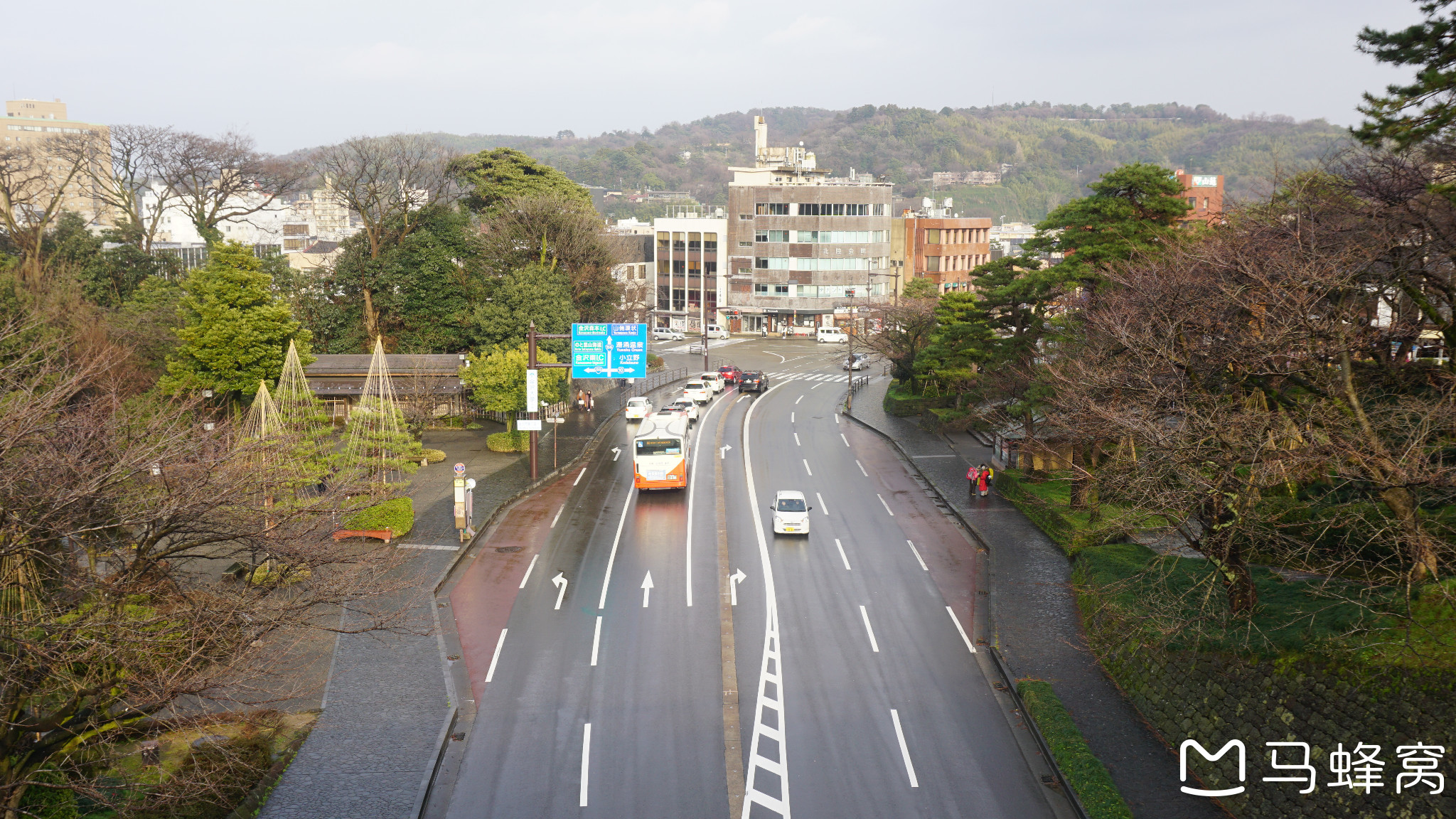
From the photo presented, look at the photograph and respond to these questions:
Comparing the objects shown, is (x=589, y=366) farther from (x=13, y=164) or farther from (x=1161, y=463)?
(x=13, y=164)

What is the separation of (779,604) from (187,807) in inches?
578

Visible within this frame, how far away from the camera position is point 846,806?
53.3 feet

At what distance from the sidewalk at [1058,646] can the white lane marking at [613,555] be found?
1047 centimetres

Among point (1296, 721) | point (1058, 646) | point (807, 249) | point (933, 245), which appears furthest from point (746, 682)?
point (933, 245)

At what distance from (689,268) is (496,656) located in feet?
301

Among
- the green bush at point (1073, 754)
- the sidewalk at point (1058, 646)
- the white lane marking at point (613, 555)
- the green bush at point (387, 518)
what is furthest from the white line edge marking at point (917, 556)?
the green bush at point (387, 518)

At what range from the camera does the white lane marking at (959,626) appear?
910 inches

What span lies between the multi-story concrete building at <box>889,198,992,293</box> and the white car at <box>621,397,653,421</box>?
5853cm

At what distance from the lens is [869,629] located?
2417cm

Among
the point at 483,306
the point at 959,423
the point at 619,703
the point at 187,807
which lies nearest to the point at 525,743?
the point at 619,703

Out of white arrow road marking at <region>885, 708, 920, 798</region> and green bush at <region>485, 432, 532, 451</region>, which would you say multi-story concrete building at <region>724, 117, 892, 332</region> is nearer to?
green bush at <region>485, 432, 532, 451</region>

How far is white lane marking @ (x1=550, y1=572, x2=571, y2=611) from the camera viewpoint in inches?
1033

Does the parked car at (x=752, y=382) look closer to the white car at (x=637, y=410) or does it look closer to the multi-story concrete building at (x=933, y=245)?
the white car at (x=637, y=410)

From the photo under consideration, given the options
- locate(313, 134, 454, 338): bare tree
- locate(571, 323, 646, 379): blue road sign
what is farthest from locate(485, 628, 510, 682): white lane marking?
locate(313, 134, 454, 338): bare tree
